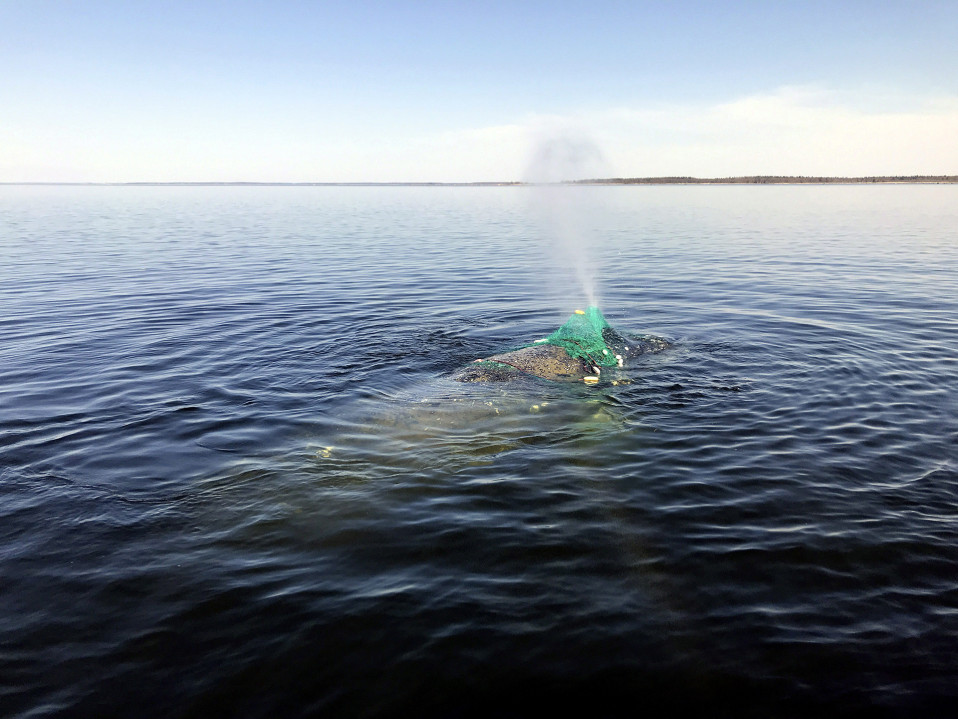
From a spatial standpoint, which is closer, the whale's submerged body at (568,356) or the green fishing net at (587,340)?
the whale's submerged body at (568,356)

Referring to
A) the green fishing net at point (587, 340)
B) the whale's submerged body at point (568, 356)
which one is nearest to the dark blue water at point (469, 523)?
the whale's submerged body at point (568, 356)

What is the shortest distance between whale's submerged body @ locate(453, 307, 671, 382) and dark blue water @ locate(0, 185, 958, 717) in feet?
1.77

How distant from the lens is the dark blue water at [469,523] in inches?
212

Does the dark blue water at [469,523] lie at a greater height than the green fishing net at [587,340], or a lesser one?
lesser

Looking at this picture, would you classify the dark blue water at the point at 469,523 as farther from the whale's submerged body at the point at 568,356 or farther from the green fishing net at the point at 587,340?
the green fishing net at the point at 587,340

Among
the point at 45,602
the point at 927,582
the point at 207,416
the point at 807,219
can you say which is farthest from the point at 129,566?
the point at 807,219

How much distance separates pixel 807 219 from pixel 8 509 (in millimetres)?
67521

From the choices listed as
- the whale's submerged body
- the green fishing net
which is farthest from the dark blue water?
the green fishing net

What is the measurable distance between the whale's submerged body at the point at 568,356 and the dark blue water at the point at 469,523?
Result: 21.2 inches

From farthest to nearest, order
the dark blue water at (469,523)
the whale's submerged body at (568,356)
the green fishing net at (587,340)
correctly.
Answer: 1. the green fishing net at (587,340)
2. the whale's submerged body at (568,356)
3. the dark blue water at (469,523)

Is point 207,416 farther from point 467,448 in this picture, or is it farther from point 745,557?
point 745,557

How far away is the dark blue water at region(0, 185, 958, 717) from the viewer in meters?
5.38

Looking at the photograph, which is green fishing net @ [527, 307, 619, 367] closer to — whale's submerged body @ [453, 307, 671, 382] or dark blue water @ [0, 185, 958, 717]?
whale's submerged body @ [453, 307, 671, 382]

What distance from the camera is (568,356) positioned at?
44.7 ft
